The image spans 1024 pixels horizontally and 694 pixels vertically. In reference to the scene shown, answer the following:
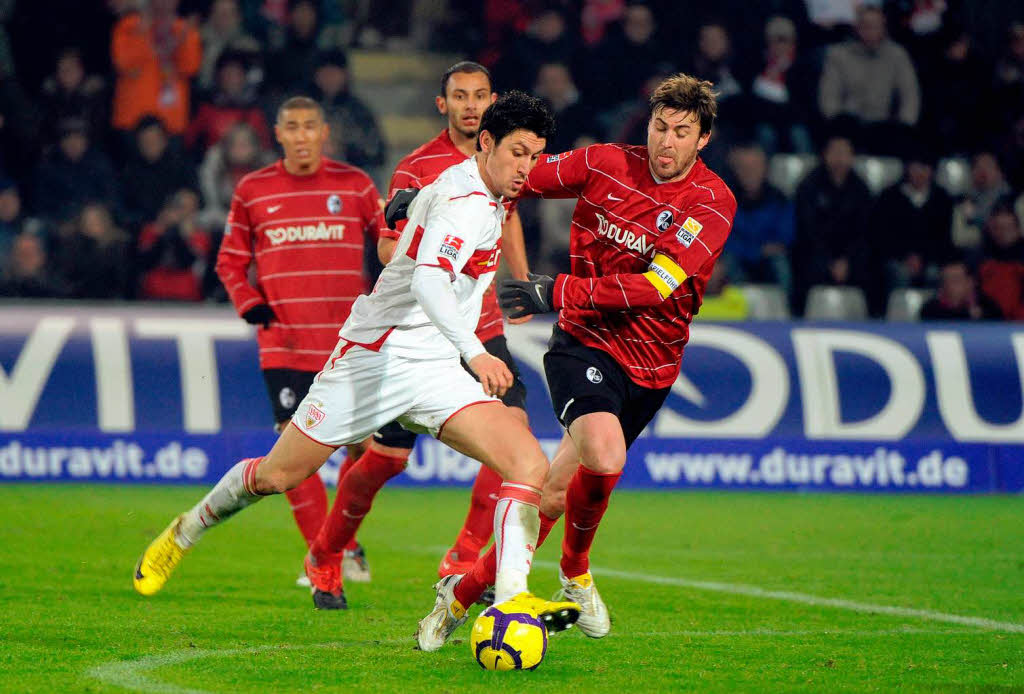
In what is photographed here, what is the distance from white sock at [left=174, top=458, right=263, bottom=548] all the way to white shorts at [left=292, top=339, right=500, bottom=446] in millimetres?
443

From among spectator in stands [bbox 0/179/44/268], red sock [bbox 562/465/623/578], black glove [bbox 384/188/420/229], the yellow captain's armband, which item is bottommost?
spectator in stands [bbox 0/179/44/268]

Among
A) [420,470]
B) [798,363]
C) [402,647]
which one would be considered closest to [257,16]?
[420,470]

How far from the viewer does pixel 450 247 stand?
18.0 ft

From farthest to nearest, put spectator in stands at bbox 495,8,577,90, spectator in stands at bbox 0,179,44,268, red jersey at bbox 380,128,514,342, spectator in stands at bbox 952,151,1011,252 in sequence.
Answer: spectator in stands at bbox 495,8,577,90 → spectator in stands at bbox 952,151,1011,252 → spectator in stands at bbox 0,179,44,268 → red jersey at bbox 380,128,514,342

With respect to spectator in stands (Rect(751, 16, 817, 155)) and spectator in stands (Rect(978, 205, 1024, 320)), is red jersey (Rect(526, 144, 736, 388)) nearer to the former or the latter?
spectator in stands (Rect(978, 205, 1024, 320))

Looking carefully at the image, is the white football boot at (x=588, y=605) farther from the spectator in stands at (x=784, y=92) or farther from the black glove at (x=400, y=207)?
the spectator in stands at (x=784, y=92)

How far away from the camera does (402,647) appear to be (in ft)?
19.3

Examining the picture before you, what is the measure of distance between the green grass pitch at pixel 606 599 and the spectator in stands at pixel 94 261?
2.49 m

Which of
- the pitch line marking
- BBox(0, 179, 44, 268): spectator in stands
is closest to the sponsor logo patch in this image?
the pitch line marking

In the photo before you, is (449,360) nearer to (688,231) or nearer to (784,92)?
(688,231)

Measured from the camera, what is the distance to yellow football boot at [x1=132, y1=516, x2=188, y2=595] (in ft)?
22.2

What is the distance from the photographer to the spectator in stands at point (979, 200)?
51.6ft

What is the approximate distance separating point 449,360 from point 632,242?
1016 mm

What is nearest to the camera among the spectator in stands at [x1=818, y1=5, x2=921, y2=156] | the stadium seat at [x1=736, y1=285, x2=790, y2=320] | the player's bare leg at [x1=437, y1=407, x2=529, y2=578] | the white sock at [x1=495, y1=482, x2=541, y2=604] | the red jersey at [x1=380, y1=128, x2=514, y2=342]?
the white sock at [x1=495, y1=482, x2=541, y2=604]
